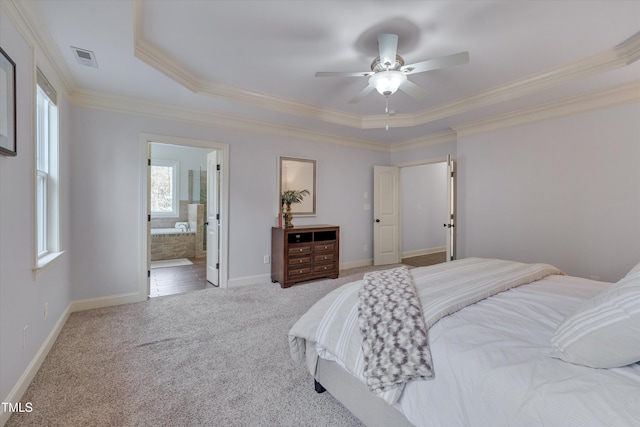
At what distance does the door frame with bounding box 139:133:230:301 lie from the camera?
140 inches

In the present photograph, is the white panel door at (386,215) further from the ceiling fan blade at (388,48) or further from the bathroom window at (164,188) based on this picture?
the bathroom window at (164,188)

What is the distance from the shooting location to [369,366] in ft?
4.24

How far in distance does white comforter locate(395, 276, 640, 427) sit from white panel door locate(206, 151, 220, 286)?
3.55 metres

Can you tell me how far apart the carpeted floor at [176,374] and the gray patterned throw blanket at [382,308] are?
1.14 feet

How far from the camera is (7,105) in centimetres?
163

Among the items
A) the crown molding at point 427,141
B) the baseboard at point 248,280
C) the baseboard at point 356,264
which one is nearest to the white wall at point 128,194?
the baseboard at point 248,280

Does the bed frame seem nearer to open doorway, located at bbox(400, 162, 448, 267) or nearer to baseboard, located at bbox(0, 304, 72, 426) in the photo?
baseboard, located at bbox(0, 304, 72, 426)

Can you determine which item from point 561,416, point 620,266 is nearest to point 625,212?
point 620,266

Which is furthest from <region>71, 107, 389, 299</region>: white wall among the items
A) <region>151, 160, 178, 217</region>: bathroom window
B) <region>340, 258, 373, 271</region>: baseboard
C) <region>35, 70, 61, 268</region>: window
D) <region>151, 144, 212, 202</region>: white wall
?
<region>151, 160, 178, 217</region>: bathroom window

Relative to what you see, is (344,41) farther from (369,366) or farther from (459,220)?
(459,220)

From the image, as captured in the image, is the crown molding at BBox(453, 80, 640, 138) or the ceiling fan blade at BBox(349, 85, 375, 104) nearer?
the ceiling fan blade at BBox(349, 85, 375, 104)

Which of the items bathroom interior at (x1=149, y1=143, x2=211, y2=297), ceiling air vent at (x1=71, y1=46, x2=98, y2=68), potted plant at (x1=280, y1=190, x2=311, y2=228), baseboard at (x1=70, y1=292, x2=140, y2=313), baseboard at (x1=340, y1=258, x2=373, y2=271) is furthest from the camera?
bathroom interior at (x1=149, y1=143, x2=211, y2=297)

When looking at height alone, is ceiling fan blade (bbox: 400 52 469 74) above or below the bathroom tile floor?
above

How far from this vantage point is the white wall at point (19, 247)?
1.60m
